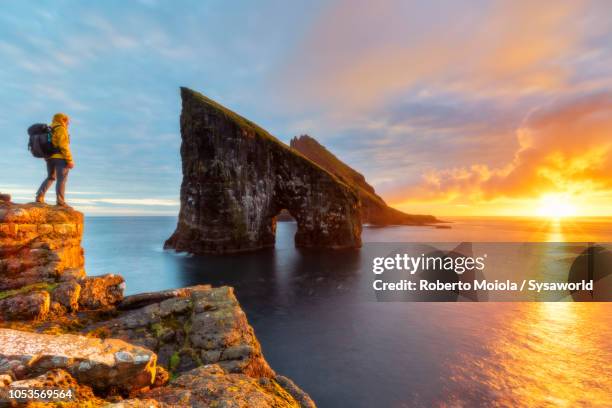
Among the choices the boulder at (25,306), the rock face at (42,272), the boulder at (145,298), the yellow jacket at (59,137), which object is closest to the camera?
the boulder at (25,306)

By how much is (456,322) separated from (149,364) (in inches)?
881

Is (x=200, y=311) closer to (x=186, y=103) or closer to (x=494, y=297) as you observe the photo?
(x=494, y=297)

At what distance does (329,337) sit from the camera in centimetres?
1864

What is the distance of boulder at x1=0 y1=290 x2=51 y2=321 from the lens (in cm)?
722

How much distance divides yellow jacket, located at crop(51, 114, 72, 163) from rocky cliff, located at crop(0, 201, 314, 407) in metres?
2.01

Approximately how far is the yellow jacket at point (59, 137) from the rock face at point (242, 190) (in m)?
37.0

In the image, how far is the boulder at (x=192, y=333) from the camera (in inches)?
287

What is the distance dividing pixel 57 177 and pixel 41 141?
1.38m

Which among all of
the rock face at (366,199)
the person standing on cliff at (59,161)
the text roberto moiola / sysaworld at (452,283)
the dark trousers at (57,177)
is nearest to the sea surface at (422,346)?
the text roberto moiola / sysaworld at (452,283)

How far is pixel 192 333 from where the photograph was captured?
806 centimetres

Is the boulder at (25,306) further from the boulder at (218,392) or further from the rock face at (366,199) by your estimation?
the rock face at (366,199)

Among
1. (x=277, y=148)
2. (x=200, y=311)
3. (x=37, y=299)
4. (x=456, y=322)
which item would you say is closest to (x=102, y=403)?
(x=200, y=311)

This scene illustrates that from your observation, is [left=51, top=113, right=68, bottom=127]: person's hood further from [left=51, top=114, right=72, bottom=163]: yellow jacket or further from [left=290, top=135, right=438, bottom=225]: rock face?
[left=290, top=135, right=438, bottom=225]: rock face

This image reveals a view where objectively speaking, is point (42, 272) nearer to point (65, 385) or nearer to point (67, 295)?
point (67, 295)
